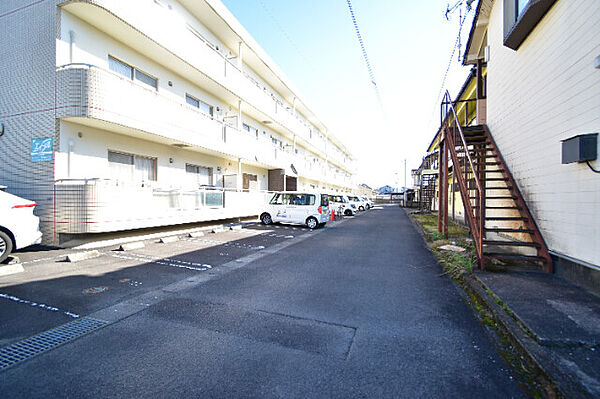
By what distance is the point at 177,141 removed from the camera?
1034cm

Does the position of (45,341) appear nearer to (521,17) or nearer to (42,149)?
(42,149)

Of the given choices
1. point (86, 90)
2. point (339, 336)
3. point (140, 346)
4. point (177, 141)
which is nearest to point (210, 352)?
point (140, 346)

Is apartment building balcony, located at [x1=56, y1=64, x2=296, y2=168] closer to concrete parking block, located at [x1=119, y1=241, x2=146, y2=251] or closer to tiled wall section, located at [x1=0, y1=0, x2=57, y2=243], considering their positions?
tiled wall section, located at [x1=0, y1=0, x2=57, y2=243]

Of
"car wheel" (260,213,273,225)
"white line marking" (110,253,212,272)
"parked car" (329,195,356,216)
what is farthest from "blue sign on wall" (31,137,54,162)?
"parked car" (329,195,356,216)

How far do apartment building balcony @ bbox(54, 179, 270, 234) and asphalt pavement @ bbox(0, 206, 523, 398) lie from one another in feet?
4.91

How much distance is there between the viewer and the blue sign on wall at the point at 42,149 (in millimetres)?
7527

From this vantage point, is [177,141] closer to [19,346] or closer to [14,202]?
[14,202]

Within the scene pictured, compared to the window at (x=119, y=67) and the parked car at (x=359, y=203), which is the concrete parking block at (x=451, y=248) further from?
the parked car at (x=359, y=203)

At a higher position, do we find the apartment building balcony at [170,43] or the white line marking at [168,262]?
the apartment building balcony at [170,43]

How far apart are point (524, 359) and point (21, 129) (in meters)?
12.1

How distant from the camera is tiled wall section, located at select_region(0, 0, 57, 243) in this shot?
7586mm

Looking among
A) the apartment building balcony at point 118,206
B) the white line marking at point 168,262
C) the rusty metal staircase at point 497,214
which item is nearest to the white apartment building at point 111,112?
the apartment building balcony at point 118,206

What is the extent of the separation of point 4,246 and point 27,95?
4983 mm

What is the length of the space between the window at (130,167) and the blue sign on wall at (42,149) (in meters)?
1.61
